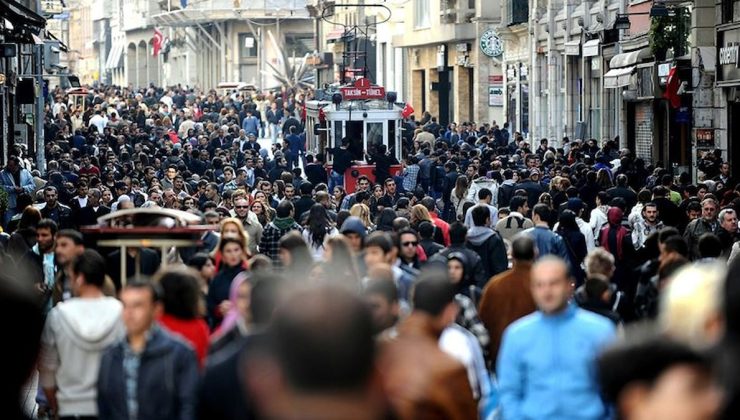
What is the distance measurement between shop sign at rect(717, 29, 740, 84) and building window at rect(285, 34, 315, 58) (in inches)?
2564

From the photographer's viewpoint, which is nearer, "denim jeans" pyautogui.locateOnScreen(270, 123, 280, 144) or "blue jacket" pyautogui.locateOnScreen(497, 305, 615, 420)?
"blue jacket" pyautogui.locateOnScreen(497, 305, 615, 420)

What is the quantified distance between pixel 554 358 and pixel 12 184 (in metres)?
18.3

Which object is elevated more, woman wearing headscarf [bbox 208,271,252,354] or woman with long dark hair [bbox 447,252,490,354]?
woman wearing headscarf [bbox 208,271,252,354]

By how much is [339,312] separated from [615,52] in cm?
3825

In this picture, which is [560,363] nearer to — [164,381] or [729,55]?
[164,381]

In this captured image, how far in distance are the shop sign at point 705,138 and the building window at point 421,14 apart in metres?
34.2

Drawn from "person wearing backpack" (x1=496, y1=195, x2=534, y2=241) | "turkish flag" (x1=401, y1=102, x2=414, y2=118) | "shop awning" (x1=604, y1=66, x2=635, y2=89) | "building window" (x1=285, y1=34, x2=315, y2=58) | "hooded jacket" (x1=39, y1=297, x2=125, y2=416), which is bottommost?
"hooded jacket" (x1=39, y1=297, x2=125, y2=416)

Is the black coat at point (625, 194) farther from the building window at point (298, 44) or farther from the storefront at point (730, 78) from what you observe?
the building window at point (298, 44)

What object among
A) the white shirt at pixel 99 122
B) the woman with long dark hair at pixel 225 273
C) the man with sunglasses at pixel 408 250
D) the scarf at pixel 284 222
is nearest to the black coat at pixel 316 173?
the scarf at pixel 284 222

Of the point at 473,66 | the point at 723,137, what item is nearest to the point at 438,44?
the point at 473,66

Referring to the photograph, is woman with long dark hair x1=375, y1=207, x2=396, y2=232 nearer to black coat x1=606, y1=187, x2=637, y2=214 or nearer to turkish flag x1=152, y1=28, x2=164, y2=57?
black coat x1=606, y1=187, x2=637, y2=214

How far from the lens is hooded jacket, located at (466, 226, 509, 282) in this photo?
1576 cm

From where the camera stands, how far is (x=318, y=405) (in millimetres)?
3984

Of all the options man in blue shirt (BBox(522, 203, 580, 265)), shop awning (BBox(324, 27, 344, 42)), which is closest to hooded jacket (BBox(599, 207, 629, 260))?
man in blue shirt (BBox(522, 203, 580, 265))
